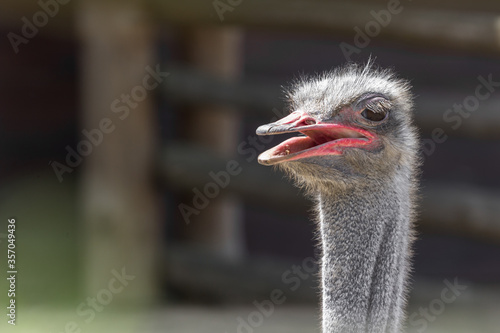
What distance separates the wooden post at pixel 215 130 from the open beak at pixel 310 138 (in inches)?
107

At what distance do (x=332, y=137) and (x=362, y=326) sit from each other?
41cm

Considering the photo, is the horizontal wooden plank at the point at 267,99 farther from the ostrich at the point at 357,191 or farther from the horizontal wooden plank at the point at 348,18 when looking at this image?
the ostrich at the point at 357,191

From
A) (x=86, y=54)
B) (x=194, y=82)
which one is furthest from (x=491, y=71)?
(x=86, y=54)

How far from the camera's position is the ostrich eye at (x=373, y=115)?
2072 millimetres

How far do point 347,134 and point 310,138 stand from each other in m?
0.08

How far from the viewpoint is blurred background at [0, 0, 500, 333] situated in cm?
388

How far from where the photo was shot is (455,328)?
3.73 m

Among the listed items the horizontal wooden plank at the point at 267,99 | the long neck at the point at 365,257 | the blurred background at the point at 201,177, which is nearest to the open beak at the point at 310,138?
the long neck at the point at 365,257

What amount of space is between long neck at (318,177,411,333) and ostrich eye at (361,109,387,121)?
141 mm

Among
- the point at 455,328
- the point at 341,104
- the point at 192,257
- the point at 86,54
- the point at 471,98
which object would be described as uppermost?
the point at 86,54

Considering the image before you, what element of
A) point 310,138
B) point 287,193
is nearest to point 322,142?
point 310,138

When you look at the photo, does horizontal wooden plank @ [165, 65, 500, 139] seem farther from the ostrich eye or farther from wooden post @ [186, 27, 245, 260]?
the ostrich eye

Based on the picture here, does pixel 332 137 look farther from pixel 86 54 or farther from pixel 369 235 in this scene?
pixel 86 54

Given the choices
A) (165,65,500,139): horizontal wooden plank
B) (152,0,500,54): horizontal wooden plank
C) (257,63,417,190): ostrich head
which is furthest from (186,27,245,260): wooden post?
(257,63,417,190): ostrich head
